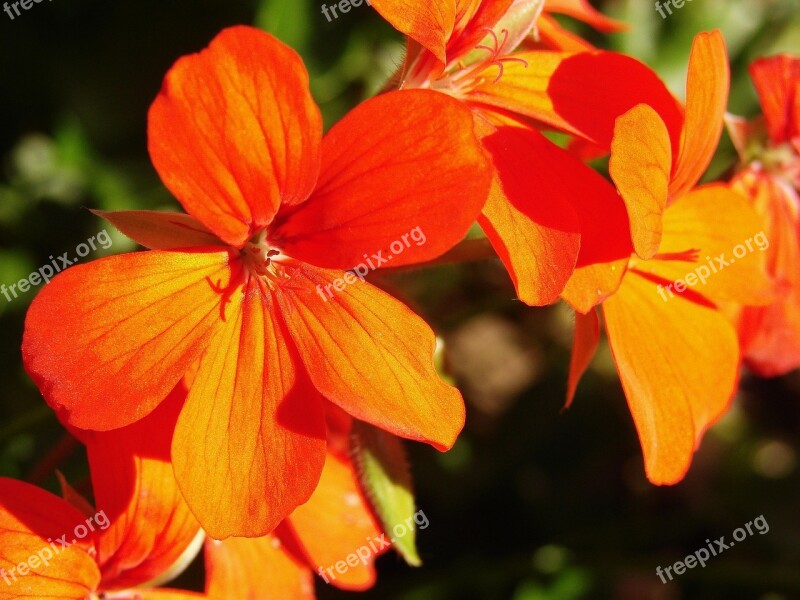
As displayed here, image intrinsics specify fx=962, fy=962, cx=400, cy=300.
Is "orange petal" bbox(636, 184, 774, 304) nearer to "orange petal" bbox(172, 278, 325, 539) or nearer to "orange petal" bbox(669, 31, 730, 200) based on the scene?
"orange petal" bbox(669, 31, 730, 200)

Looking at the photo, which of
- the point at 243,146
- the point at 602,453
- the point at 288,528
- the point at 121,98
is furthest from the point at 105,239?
the point at 602,453

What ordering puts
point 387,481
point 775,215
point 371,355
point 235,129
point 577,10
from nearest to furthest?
point 235,129 < point 371,355 < point 387,481 < point 577,10 < point 775,215

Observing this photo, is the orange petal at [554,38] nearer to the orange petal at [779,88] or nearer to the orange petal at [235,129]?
the orange petal at [779,88]

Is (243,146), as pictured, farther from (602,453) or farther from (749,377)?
(749,377)

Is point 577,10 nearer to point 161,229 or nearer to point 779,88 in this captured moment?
point 779,88

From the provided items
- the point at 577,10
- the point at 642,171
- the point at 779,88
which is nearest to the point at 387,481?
the point at 642,171

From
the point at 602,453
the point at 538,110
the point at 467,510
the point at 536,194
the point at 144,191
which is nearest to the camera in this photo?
the point at 536,194

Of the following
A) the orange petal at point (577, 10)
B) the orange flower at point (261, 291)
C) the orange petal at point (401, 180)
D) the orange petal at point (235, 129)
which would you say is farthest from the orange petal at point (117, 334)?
the orange petal at point (577, 10)
